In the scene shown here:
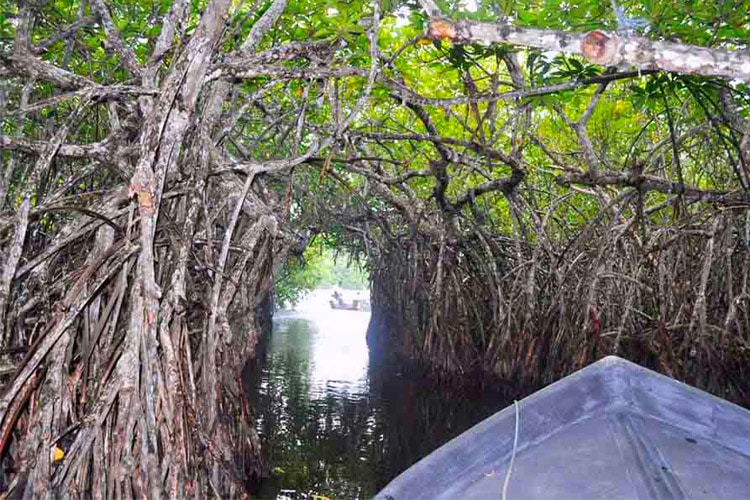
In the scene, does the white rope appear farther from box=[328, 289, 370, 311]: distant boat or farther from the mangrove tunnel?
box=[328, 289, 370, 311]: distant boat

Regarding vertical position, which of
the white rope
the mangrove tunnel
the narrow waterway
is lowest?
the narrow waterway

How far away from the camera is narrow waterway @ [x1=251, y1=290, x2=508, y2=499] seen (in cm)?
428

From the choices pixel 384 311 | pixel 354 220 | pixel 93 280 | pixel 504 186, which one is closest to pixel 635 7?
pixel 504 186

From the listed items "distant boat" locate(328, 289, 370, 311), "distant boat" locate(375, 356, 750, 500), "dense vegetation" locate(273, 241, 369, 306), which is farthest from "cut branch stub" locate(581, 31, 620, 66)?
"distant boat" locate(328, 289, 370, 311)

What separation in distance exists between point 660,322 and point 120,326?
→ 4057mm

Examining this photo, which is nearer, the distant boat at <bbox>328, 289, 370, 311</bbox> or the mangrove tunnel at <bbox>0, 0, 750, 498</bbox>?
the mangrove tunnel at <bbox>0, 0, 750, 498</bbox>

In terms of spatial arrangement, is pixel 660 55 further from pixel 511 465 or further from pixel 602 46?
pixel 511 465

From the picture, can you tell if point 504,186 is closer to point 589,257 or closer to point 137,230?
point 589,257

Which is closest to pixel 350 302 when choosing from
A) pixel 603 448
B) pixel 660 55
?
pixel 603 448

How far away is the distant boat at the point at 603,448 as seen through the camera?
5.13ft

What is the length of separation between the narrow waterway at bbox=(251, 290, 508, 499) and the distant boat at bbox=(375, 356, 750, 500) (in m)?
2.40

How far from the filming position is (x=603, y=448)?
66.8 inches

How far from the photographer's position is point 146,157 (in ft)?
7.75

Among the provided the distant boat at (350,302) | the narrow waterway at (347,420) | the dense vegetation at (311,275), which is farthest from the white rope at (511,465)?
the distant boat at (350,302)
